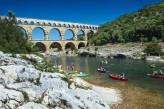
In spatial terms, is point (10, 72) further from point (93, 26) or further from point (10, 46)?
point (93, 26)

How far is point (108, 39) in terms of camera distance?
114438 mm

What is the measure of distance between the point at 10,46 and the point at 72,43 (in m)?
85.0

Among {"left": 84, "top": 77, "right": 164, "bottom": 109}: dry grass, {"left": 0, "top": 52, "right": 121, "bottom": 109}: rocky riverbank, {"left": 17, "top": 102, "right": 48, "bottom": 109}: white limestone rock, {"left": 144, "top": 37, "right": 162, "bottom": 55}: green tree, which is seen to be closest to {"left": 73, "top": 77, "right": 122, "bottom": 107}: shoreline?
{"left": 84, "top": 77, "right": 164, "bottom": 109}: dry grass

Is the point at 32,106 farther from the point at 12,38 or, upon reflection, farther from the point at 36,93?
the point at 12,38

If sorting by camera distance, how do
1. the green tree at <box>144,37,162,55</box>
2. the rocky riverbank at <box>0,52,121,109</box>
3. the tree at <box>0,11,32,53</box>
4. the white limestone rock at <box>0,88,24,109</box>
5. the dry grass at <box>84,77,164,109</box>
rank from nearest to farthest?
the white limestone rock at <box>0,88,24,109</box>, the rocky riverbank at <box>0,52,121,109</box>, the dry grass at <box>84,77,164,109</box>, the tree at <box>0,11,32,53</box>, the green tree at <box>144,37,162,55</box>

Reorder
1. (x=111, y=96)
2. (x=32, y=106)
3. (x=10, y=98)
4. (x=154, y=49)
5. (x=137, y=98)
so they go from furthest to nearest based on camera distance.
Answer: (x=154, y=49) < (x=111, y=96) < (x=137, y=98) < (x=10, y=98) < (x=32, y=106)

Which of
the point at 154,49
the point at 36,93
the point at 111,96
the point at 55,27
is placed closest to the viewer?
the point at 36,93

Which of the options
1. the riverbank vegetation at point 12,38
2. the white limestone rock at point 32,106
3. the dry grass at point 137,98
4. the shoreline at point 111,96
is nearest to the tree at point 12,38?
the riverbank vegetation at point 12,38

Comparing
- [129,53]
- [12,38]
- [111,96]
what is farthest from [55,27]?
[111,96]

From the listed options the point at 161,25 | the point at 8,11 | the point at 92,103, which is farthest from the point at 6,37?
the point at 161,25

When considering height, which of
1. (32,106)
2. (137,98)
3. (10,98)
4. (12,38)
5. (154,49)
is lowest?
(137,98)

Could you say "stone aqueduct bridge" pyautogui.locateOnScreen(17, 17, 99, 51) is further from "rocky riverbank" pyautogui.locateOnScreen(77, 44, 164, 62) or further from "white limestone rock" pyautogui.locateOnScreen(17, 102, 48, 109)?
"white limestone rock" pyautogui.locateOnScreen(17, 102, 48, 109)

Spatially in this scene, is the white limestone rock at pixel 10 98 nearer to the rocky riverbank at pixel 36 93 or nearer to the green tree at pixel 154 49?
the rocky riverbank at pixel 36 93

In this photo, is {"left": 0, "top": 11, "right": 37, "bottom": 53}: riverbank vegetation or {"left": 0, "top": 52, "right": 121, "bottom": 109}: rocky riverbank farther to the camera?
{"left": 0, "top": 11, "right": 37, "bottom": 53}: riverbank vegetation
